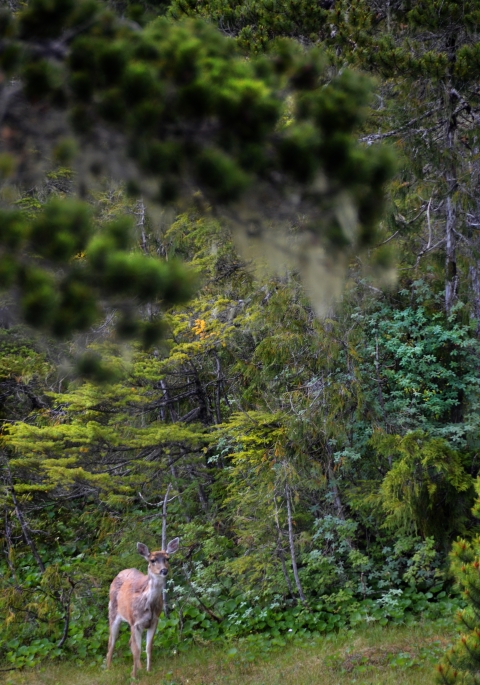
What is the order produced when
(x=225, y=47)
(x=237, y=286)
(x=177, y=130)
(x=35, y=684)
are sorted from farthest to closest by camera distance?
(x=237, y=286), (x=35, y=684), (x=225, y=47), (x=177, y=130)

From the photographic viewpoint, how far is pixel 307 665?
24.8ft

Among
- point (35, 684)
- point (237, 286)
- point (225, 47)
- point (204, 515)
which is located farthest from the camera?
point (204, 515)

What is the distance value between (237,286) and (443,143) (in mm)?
3975

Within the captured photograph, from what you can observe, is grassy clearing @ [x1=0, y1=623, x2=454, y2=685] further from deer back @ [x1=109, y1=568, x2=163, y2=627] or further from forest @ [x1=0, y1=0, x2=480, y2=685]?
deer back @ [x1=109, y1=568, x2=163, y2=627]

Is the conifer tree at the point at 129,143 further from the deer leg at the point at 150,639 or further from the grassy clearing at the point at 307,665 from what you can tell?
the deer leg at the point at 150,639

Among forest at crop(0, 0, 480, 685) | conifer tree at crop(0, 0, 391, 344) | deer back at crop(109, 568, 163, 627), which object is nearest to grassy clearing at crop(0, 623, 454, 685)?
forest at crop(0, 0, 480, 685)

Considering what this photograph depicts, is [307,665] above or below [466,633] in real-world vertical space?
below

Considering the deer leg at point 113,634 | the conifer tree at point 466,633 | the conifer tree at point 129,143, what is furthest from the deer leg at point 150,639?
the conifer tree at point 129,143

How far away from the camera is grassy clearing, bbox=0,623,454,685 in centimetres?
703

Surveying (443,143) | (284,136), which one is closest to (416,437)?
(443,143)

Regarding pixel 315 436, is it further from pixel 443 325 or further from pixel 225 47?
pixel 225 47

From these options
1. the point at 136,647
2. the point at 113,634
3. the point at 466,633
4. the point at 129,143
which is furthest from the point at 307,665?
the point at 129,143

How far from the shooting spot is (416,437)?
888 cm

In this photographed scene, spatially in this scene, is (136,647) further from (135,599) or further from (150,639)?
(135,599)
